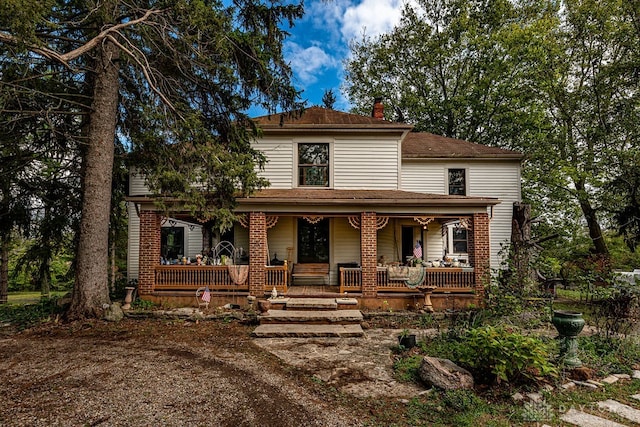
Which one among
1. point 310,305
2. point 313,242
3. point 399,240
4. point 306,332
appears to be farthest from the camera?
point 399,240

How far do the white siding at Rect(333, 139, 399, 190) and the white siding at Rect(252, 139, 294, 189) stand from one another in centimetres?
162

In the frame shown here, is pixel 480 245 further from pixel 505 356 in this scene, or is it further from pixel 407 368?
pixel 505 356

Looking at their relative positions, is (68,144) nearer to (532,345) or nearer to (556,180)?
(532,345)

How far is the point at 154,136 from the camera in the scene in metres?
9.37

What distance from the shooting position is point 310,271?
36.7 feet

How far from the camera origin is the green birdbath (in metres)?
4.68

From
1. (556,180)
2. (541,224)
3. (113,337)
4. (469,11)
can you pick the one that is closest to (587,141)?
(556,180)

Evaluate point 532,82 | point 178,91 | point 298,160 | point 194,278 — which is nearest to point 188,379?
point 194,278

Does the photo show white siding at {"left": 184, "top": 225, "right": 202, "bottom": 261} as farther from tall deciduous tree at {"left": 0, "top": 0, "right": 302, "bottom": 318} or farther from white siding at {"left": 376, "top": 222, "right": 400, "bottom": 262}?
white siding at {"left": 376, "top": 222, "right": 400, "bottom": 262}

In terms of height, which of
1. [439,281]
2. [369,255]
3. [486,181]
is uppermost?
[486,181]

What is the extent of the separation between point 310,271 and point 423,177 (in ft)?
21.7

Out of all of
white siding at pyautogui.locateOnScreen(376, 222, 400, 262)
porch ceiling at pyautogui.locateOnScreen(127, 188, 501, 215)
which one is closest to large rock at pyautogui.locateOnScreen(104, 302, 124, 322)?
porch ceiling at pyautogui.locateOnScreen(127, 188, 501, 215)

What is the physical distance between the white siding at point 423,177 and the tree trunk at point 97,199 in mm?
10687

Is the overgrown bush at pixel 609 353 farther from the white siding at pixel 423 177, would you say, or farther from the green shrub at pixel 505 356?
the white siding at pixel 423 177
